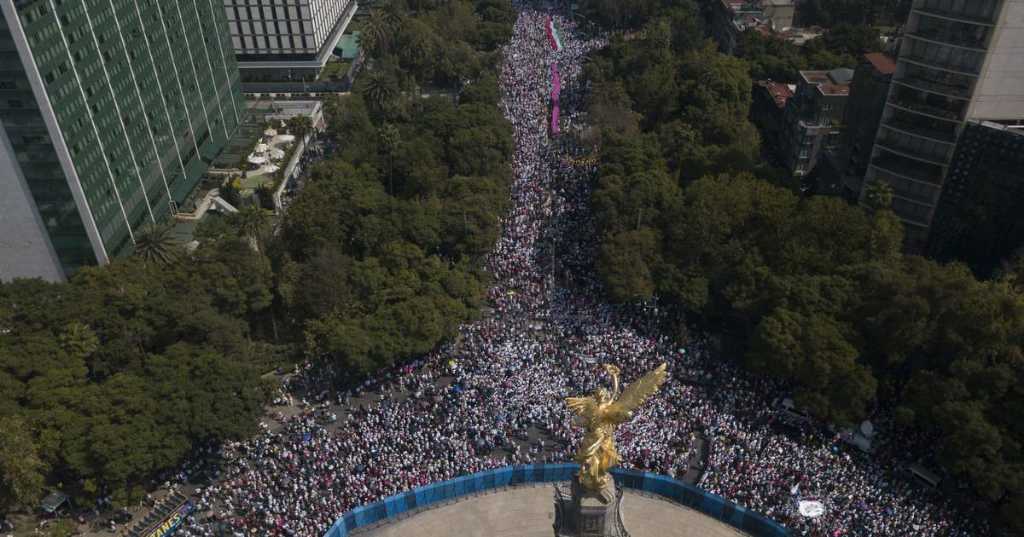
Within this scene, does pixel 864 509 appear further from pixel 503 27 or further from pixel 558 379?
pixel 503 27

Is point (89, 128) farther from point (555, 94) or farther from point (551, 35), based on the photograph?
point (551, 35)

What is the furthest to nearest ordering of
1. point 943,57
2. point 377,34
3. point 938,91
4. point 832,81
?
point 377,34, point 832,81, point 938,91, point 943,57

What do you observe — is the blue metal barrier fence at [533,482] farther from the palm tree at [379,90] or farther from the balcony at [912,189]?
the palm tree at [379,90]

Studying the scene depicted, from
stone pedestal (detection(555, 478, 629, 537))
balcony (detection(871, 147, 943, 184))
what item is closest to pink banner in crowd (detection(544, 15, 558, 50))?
balcony (detection(871, 147, 943, 184))

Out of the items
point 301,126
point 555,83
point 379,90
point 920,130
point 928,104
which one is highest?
point 928,104

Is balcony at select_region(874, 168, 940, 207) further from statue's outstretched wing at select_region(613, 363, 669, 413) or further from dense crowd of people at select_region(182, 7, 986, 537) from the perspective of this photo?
statue's outstretched wing at select_region(613, 363, 669, 413)

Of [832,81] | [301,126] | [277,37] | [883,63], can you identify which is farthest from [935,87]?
[277,37]
